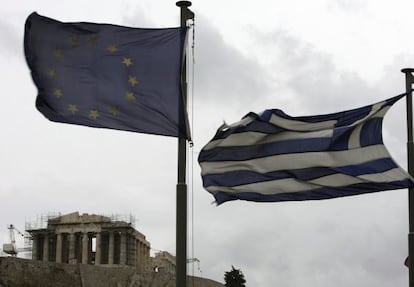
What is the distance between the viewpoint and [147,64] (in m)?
12.9

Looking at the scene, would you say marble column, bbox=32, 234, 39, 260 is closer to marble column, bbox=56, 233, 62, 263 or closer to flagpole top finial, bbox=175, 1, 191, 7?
marble column, bbox=56, 233, 62, 263

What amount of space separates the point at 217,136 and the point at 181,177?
2.37 metres

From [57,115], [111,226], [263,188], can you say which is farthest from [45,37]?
[111,226]

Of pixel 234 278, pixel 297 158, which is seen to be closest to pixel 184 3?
pixel 297 158

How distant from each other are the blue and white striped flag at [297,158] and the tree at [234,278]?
3638 centimetres

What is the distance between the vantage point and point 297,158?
14.6 metres

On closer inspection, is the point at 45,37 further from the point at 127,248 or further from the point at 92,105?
the point at 127,248

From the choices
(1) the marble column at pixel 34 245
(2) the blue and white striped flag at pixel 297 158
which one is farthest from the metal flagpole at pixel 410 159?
(1) the marble column at pixel 34 245

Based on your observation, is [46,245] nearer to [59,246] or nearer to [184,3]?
[59,246]

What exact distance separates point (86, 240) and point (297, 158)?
7773 centimetres

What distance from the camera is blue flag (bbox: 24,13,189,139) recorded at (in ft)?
41.9

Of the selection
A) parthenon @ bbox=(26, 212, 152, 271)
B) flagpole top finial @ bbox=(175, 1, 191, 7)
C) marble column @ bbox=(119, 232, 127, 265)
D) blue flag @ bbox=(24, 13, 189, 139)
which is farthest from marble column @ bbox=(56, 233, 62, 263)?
flagpole top finial @ bbox=(175, 1, 191, 7)

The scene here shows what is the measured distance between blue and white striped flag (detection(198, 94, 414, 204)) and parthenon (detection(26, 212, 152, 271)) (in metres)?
74.0

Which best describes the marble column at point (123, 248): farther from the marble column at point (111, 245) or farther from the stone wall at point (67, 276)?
the stone wall at point (67, 276)
